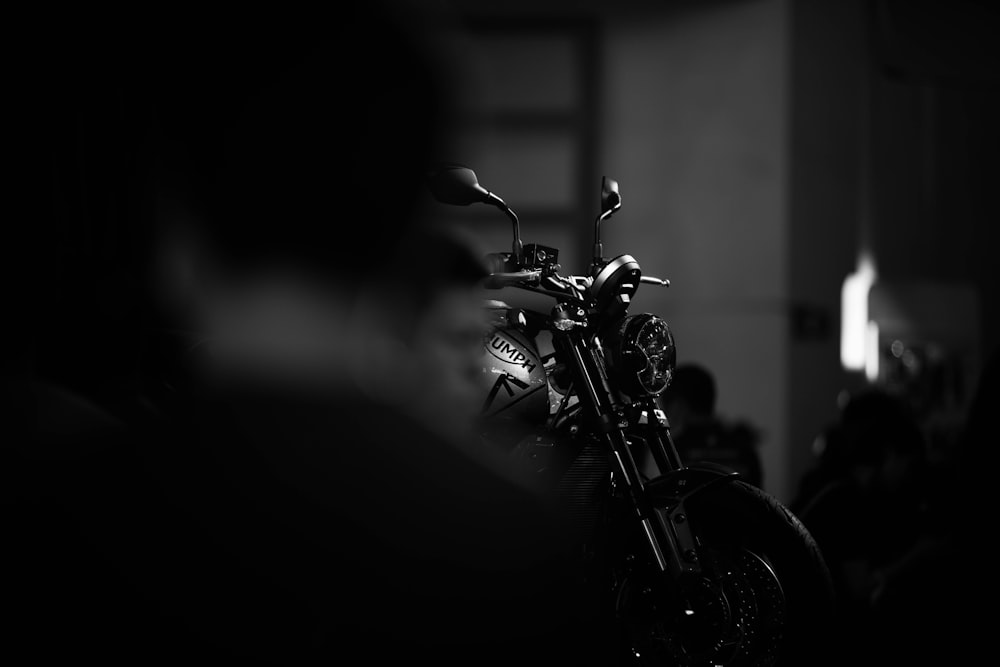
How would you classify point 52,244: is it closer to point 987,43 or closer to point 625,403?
point 625,403

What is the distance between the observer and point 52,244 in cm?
62

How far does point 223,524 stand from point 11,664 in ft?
0.32

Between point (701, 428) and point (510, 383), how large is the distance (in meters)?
1.09

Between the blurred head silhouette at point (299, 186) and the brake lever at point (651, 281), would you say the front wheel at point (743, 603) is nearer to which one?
the brake lever at point (651, 281)

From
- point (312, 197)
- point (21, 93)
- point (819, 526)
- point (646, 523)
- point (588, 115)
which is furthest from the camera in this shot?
point (588, 115)

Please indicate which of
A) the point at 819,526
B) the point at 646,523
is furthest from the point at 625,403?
the point at 819,526

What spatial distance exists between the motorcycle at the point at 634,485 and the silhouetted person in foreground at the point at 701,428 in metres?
0.75

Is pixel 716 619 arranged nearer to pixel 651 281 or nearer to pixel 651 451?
pixel 651 451

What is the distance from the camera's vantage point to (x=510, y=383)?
163cm

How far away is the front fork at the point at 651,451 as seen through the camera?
4.68 feet

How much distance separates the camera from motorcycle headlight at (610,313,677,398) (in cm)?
160

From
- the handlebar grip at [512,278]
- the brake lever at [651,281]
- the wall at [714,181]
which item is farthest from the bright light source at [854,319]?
the handlebar grip at [512,278]

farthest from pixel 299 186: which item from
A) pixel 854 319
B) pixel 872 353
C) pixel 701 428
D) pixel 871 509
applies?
pixel 872 353

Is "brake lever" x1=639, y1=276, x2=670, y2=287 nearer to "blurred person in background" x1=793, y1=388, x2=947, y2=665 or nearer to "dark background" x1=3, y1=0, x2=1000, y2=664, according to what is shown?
"blurred person in background" x1=793, y1=388, x2=947, y2=665
